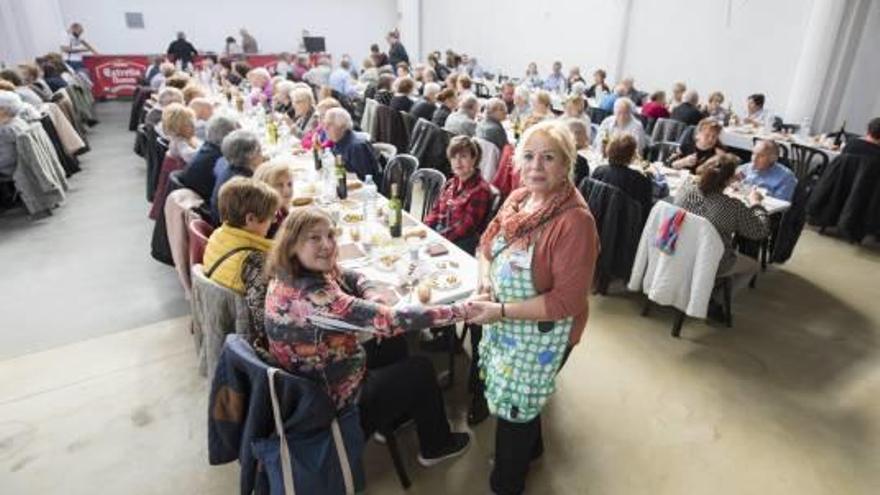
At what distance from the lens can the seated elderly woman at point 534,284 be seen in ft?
5.57

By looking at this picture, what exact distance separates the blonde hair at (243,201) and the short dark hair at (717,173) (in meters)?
2.63

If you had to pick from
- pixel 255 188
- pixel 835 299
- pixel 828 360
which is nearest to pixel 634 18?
pixel 835 299

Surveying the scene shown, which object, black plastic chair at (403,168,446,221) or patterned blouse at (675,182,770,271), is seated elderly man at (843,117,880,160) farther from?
black plastic chair at (403,168,446,221)

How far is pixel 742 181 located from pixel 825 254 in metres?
1.47

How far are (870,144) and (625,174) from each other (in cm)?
314

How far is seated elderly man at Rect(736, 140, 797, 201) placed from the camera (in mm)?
4070

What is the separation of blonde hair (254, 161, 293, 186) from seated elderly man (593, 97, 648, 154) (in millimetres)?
3430

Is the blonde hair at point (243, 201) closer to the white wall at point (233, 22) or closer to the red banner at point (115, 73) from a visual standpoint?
the red banner at point (115, 73)

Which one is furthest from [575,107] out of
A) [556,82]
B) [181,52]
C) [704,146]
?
[181,52]

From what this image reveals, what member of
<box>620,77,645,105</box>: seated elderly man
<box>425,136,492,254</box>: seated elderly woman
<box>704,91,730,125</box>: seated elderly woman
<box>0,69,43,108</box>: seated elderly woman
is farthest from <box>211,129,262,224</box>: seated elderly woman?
<box>704,91,730,125</box>: seated elderly woman

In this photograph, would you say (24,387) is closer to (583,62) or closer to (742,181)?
(742,181)

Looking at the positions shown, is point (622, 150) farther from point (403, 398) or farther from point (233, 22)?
point (233, 22)

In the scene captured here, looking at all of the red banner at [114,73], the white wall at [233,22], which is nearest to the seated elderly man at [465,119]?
the red banner at [114,73]

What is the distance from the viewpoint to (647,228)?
3.37 metres
